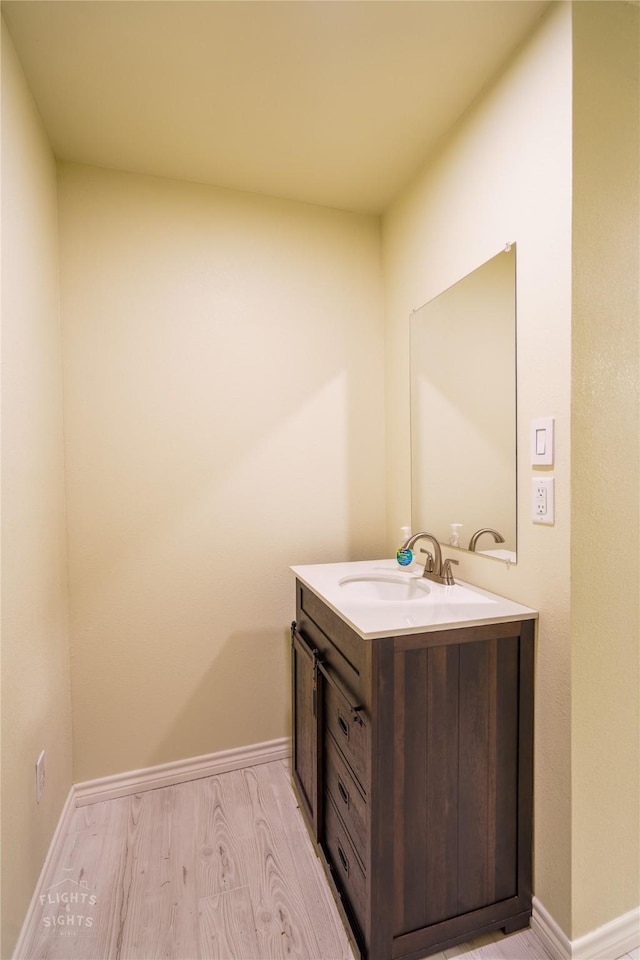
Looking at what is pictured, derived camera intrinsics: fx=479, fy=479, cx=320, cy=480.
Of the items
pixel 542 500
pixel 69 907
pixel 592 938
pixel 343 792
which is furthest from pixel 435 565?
pixel 69 907

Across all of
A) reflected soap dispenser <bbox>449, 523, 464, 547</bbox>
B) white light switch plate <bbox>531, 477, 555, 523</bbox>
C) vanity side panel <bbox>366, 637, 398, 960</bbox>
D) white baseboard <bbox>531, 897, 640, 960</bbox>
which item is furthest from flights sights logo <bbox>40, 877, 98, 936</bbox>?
white light switch plate <bbox>531, 477, 555, 523</bbox>

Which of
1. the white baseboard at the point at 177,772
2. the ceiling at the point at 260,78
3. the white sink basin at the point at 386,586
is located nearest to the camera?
the ceiling at the point at 260,78

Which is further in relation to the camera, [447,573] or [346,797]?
[447,573]

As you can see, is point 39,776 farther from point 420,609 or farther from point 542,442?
point 542,442

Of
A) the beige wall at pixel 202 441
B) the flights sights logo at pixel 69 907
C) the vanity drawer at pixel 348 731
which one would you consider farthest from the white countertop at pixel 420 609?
the flights sights logo at pixel 69 907

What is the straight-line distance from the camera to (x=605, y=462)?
124 cm

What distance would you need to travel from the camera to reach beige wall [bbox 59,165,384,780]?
1.86 metres

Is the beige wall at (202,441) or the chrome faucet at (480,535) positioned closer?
the chrome faucet at (480,535)

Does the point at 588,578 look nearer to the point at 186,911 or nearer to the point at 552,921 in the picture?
the point at 552,921

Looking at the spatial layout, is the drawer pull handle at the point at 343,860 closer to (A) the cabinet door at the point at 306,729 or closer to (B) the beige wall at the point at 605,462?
(A) the cabinet door at the point at 306,729

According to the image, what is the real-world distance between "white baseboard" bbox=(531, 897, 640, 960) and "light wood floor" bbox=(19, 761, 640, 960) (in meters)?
0.04

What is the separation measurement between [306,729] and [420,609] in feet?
2.34

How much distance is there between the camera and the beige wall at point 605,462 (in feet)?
3.95

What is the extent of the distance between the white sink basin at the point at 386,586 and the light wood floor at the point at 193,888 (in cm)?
86
